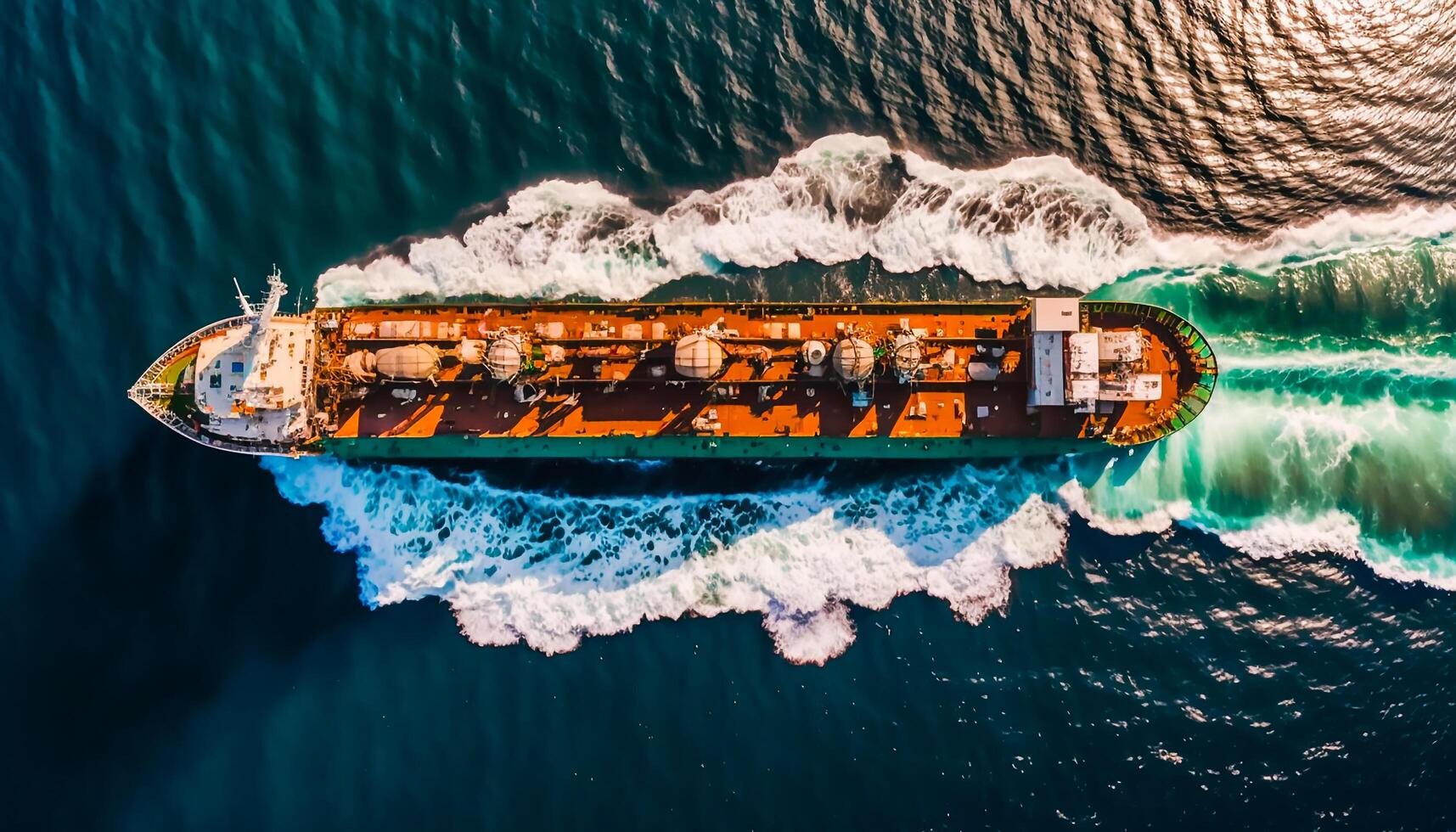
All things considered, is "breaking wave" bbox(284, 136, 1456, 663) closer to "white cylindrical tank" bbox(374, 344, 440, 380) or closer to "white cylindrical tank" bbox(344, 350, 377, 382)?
"white cylindrical tank" bbox(344, 350, 377, 382)

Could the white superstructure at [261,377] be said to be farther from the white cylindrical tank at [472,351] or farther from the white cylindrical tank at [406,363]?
the white cylindrical tank at [472,351]

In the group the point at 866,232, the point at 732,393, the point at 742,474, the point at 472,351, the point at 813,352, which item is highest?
the point at 866,232

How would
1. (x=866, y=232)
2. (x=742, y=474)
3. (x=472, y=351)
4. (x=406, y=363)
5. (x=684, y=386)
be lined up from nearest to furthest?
1. (x=406, y=363)
2. (x=472, y=351)
3. (x=684, y=386)
4. (x=742, y=474)
5. (x=866, y=232)

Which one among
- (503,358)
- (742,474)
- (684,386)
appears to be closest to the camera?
(503,358)

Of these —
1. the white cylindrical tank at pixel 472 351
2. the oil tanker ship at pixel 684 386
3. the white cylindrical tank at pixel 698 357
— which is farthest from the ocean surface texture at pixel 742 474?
the white cylindrical tank at pixel 698 357

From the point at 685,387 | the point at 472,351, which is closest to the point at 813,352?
the point at 685,387

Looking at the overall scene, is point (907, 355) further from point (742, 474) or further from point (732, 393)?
point (742, 474)

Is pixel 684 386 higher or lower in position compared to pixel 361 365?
lower

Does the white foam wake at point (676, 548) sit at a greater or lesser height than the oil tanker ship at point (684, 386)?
lesser
